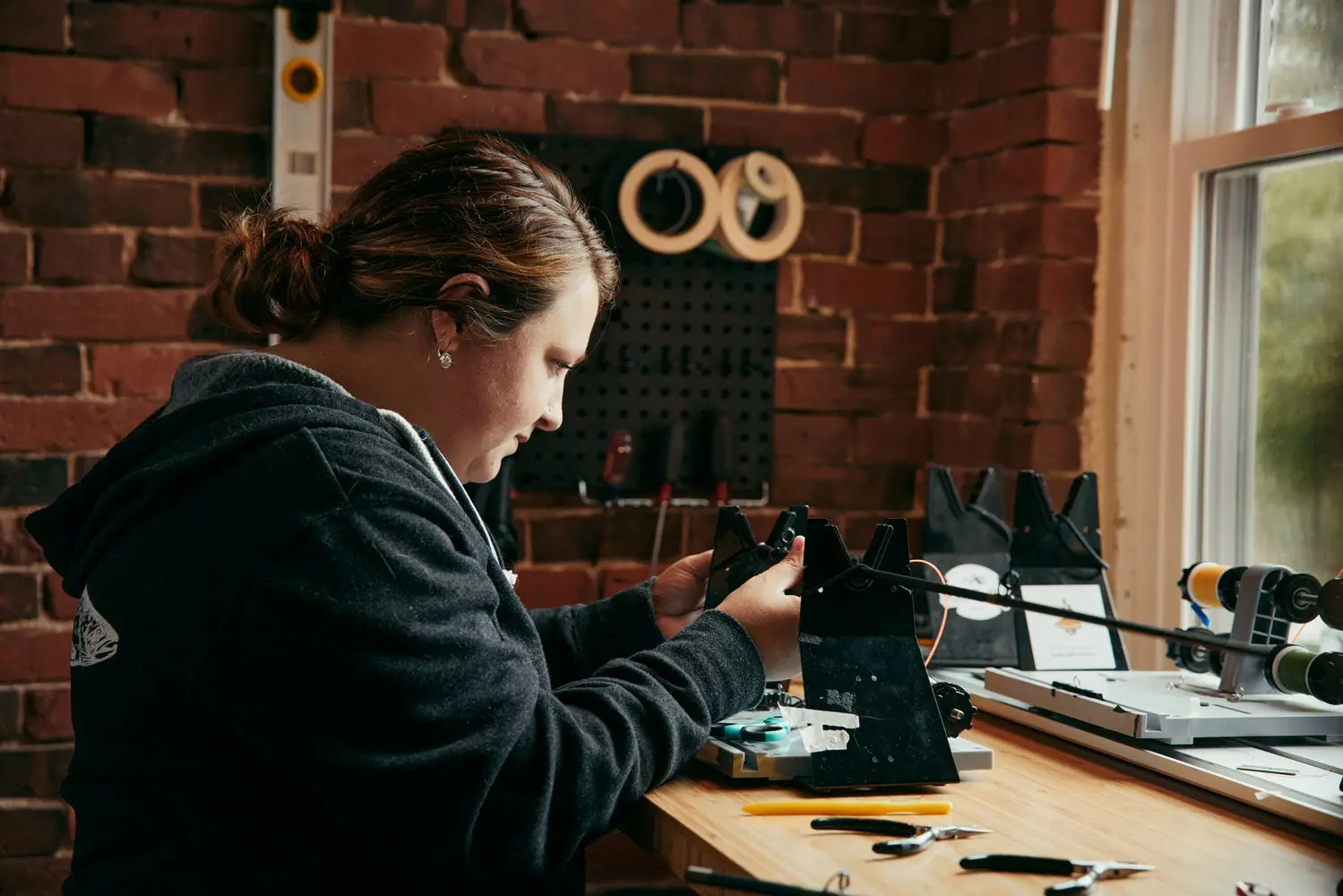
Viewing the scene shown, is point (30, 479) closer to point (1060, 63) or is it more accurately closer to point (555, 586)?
point (555, 586)

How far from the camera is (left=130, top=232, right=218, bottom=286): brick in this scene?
1.93 m

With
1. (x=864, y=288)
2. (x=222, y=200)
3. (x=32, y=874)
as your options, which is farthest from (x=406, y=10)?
(x=32, y=874)

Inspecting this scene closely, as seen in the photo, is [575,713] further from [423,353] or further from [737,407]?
[737,407]

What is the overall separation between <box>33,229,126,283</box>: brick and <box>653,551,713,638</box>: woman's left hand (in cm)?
96

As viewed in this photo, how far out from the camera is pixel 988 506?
1751 millimetres

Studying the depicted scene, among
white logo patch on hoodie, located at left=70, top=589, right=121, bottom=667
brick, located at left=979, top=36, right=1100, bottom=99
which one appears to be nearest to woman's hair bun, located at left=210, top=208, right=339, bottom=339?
white logo patch on hoodie, located at left=70, top=589, right=121, bottom=667

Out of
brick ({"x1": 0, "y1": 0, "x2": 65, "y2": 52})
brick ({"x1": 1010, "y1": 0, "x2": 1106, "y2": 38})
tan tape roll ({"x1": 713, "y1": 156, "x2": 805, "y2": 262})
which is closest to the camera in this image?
brick ({"x1": 0, "y1": 0, "x2": 65, "y2": 52})

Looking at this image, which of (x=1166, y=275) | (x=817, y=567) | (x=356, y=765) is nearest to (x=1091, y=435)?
(x=1166, y=275)

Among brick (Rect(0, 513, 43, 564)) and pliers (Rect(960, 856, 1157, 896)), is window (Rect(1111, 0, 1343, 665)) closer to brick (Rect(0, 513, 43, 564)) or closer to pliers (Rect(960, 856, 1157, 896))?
pliers (Rect(960, 856, 1157, 896))

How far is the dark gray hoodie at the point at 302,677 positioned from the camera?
933mm

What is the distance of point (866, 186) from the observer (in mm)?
2227

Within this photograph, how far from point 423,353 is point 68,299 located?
36.8 inches

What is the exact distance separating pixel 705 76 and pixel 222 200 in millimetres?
772

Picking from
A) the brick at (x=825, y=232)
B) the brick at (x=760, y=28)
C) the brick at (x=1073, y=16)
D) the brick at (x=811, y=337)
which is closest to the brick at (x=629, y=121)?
the brick at (x=760, y=28)
